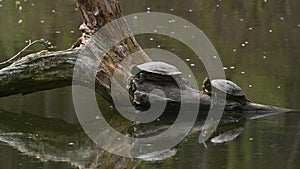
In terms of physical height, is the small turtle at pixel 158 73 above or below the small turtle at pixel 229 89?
above

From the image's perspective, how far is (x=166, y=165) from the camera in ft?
19.5

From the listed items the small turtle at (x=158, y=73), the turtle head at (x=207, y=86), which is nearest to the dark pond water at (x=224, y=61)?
the turtle head at (x=207, y=86)

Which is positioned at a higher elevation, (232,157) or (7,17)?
(7,17)

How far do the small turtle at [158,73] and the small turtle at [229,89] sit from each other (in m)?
0.27

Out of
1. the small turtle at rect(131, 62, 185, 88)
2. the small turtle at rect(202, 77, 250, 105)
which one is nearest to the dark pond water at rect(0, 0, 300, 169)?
the small turtle at rect(202, 77, 250, 105)

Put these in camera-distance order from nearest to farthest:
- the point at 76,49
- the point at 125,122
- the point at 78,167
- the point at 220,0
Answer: the point at 78,167 → the point at 125,122 → the point at 76,49 → the point at 220,0

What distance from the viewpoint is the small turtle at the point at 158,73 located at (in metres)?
7.67

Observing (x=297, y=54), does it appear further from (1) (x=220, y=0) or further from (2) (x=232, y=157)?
(1) (x=220, y=0)

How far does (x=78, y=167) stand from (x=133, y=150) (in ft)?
2.31

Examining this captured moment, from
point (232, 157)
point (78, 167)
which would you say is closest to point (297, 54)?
point (232, 157)

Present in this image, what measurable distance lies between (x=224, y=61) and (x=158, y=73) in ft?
10.6

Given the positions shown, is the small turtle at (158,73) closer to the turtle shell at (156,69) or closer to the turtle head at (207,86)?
the turtle shell at (156,69)

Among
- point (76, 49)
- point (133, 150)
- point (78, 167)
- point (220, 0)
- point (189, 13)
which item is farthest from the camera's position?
point (220, 0)

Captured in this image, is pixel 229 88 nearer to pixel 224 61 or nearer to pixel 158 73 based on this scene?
pixel 158 73
